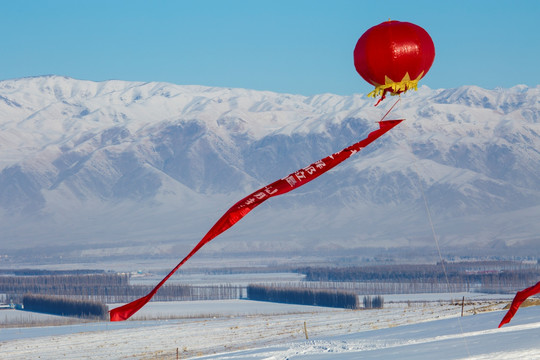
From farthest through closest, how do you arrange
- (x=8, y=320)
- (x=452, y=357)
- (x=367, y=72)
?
1. (x=8, y=320)
2. (x=452, y=357)
3. (x=367, y=72)

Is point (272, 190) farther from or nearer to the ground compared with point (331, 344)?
farther from the ground

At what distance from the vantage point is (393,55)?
62.9 feet

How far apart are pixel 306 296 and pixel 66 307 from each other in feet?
122

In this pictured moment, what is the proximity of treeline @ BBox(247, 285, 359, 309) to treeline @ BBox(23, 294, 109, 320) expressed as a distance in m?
31.5

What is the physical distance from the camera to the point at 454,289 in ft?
634

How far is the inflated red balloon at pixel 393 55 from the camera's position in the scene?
19250 mm

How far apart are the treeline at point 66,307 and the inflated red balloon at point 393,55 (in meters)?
109

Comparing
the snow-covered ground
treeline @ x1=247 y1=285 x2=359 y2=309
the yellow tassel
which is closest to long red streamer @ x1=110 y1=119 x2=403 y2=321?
the yellow tassel

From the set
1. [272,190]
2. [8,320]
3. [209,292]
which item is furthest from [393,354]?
[209,292]

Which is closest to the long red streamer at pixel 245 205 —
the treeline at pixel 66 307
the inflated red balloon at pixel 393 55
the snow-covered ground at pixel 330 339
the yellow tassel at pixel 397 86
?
the inflated red balloon at pixel 393 55

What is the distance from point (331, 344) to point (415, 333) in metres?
3.32

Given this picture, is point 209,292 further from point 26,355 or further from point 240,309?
point 26,355

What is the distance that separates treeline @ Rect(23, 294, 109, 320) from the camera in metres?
135

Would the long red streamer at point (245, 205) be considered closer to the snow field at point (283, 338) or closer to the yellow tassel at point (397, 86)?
the yellow tassel at point (397, 86)
